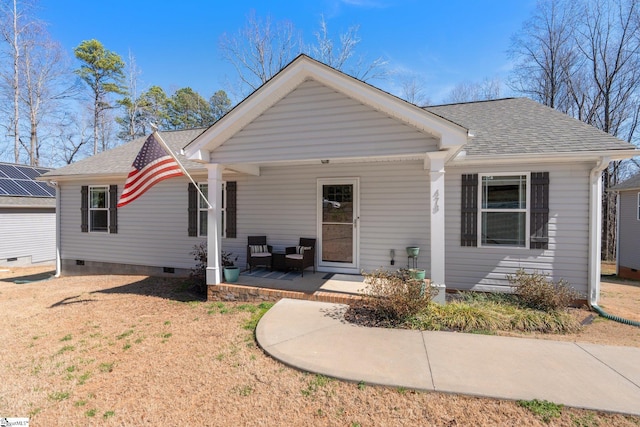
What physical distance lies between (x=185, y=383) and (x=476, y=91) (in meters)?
22.4

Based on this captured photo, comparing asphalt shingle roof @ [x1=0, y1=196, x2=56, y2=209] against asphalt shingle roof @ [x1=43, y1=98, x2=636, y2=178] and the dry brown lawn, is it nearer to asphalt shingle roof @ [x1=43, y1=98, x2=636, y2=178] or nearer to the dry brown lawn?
asphalt shingle roof @ [x1=43, y1=98, x2=636, y2=178]

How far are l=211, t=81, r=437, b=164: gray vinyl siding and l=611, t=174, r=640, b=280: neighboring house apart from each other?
1196 cm

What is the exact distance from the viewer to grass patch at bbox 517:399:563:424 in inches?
97.4

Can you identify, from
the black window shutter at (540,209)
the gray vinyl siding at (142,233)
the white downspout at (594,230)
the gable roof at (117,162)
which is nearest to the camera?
the white downspout at (594,230)

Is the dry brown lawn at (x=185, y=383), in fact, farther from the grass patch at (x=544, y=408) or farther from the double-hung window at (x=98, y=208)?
the double-hung window at (x=98, y=208)

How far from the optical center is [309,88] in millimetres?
5340

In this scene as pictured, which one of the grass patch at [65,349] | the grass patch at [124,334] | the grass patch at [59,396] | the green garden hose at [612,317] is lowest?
the grass patch at [65,349]

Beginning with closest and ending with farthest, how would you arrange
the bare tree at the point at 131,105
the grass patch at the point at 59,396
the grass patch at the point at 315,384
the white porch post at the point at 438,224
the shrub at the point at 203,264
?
the grass patch at the point at 315,384 → the grass patch at the point at 59,396 → the white porch post at the point at 438,224 → the shrub at the point at 203,264 → the bare tree at the point at 131,105

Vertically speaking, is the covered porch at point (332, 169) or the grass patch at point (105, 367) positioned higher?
the covered porch at point (332, 169)

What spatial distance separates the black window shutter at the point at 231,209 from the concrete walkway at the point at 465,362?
395 cm

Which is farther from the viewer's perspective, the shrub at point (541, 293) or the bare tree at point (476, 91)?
the bare tree at point (476, 91)

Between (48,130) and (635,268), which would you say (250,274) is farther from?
(48,130)

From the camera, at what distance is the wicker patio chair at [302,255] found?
6.68 meters

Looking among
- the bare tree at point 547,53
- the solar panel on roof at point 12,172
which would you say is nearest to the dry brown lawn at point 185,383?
the solar panel on roof at point 12,172
